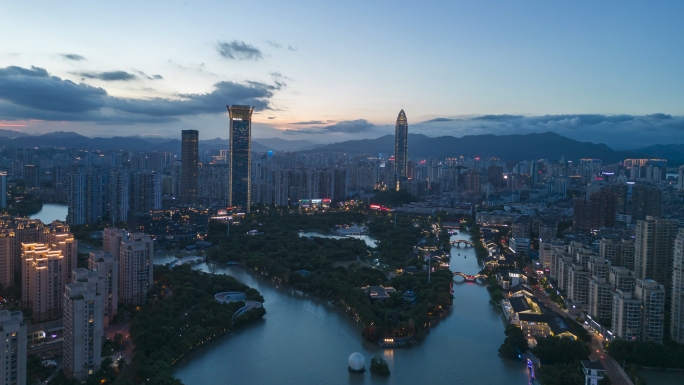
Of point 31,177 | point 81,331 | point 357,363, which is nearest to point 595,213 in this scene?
point 357,363

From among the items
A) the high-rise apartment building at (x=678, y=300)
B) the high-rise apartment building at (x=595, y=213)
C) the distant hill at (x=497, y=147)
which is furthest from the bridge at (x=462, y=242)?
the distant hill at (x=497, y=147)

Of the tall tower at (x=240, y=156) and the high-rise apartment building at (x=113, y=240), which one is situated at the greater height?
the tall tower at (x=240, y=156)

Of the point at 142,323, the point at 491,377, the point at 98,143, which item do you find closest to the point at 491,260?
the point at 491,377

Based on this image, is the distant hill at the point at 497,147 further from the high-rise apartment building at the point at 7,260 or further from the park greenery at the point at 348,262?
the high-rise apartment building at the point at 7,260

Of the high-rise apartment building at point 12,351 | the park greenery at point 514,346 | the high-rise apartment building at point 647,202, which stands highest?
the high-rise apartment building at point 647,202

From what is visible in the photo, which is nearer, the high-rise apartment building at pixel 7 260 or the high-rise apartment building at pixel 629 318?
the high-rise apartment building at pixel 629 318

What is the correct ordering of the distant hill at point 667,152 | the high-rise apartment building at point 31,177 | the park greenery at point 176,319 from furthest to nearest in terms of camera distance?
the distant hill at point 667,152, the high-rise apartment building at point 31,177, the park greenery at point 176,319

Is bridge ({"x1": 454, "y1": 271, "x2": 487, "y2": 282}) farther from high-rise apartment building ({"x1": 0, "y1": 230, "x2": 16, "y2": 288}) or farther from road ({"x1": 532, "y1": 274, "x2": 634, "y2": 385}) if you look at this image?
high-rise apartment building ({"x1": 0, "y1": 230, "x2": 16, "y2": 288})

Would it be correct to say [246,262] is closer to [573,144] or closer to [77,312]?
[77,312]

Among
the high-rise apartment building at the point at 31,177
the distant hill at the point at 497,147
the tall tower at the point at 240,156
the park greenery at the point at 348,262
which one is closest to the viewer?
the park greenery at the point at 348,262
